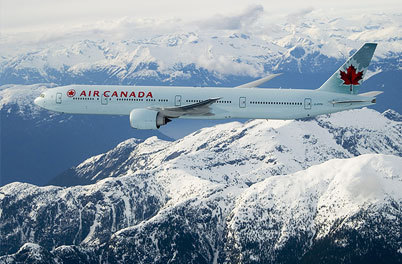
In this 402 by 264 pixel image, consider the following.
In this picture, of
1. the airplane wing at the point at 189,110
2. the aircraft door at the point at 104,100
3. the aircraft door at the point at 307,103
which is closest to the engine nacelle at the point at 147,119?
the airplane wing at the point at 189,110

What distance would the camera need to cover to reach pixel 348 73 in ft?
279

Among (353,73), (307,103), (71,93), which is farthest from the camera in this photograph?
(71,93)

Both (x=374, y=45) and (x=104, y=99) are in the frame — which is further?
(x=104, y=99)

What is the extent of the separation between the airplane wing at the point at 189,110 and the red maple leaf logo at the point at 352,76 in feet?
75.5

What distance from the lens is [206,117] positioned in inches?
3423

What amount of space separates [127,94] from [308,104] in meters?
32.8

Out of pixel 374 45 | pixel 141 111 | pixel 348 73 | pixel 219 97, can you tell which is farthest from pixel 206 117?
pixel 374 45

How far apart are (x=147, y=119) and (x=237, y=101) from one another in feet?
53.0

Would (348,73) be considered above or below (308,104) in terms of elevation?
above

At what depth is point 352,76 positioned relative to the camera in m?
84.8

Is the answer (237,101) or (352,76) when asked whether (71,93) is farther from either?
(352,76)

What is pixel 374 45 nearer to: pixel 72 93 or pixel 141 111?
pixel 141 111

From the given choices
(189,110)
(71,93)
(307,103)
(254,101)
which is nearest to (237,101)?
(254,101)

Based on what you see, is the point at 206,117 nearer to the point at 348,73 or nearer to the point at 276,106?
the point at 276,106
